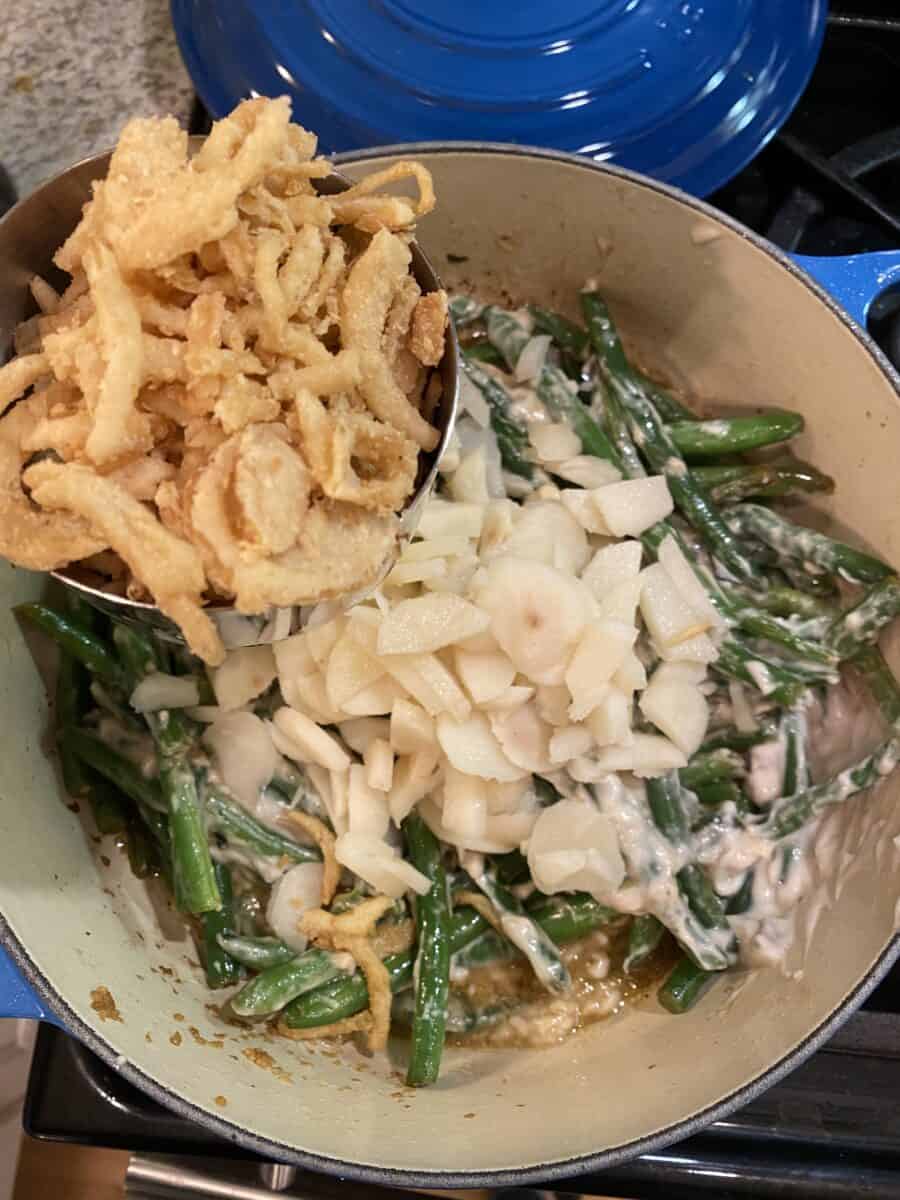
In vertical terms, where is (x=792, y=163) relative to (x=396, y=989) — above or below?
above

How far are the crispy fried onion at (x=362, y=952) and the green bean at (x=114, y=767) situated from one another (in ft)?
0.77

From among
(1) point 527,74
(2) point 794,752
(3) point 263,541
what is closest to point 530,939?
(2) point 794,752

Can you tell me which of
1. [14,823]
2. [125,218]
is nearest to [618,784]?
[14,823]

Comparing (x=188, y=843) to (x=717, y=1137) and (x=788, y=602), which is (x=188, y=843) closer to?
(x=717, y=1137)

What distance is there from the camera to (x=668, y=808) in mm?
1203

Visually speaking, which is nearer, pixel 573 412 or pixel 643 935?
pixel 643 935

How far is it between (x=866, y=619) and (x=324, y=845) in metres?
0.71

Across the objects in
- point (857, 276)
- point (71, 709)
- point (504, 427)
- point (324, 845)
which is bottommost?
point (324, 845)

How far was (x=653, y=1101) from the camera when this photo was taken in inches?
41.0

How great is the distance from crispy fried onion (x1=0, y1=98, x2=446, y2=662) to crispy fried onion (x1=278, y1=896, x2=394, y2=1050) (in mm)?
449

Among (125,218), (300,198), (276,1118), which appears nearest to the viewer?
(125,218)

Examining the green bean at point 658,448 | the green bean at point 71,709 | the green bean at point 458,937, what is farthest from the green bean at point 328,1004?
the green bean at point 658,448

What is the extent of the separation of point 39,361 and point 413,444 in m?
Answer: 0.33

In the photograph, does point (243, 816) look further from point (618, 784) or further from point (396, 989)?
point (618, 784)
